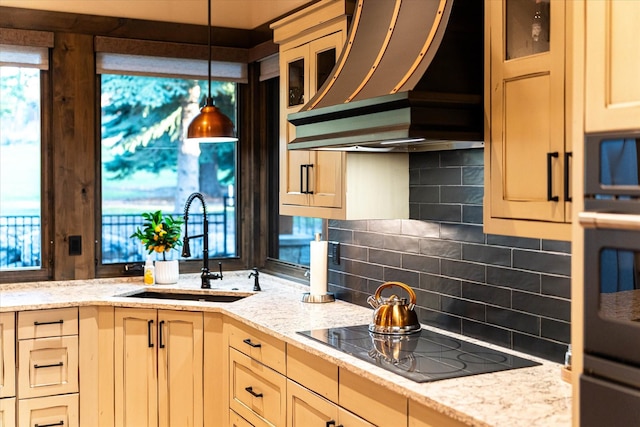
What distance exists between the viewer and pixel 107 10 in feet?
14.9

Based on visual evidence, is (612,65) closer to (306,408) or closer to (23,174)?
(306,408)

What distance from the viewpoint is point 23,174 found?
4.46 metres

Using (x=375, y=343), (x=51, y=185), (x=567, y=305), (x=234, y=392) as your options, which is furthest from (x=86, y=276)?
(x=567, y=305)

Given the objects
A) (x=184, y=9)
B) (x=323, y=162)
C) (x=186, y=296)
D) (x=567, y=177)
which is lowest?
(x=186, y=296)

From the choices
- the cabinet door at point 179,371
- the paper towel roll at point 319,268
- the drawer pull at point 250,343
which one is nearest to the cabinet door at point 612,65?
the drawer pull at point 250,343

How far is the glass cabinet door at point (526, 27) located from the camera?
2.22 metres

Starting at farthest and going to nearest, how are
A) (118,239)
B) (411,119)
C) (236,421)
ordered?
(118,239), (236,421), (411,119)

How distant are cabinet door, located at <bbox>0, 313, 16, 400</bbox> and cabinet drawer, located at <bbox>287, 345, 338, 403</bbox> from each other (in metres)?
1.58

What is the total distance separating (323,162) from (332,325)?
0.77 m

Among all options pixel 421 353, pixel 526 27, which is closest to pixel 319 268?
pixel 421 353

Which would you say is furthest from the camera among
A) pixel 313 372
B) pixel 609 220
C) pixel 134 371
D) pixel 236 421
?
pixel 134 371

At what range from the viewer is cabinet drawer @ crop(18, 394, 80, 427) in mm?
3826

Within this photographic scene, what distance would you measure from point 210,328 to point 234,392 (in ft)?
1.22

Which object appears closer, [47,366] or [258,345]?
[258,345]
